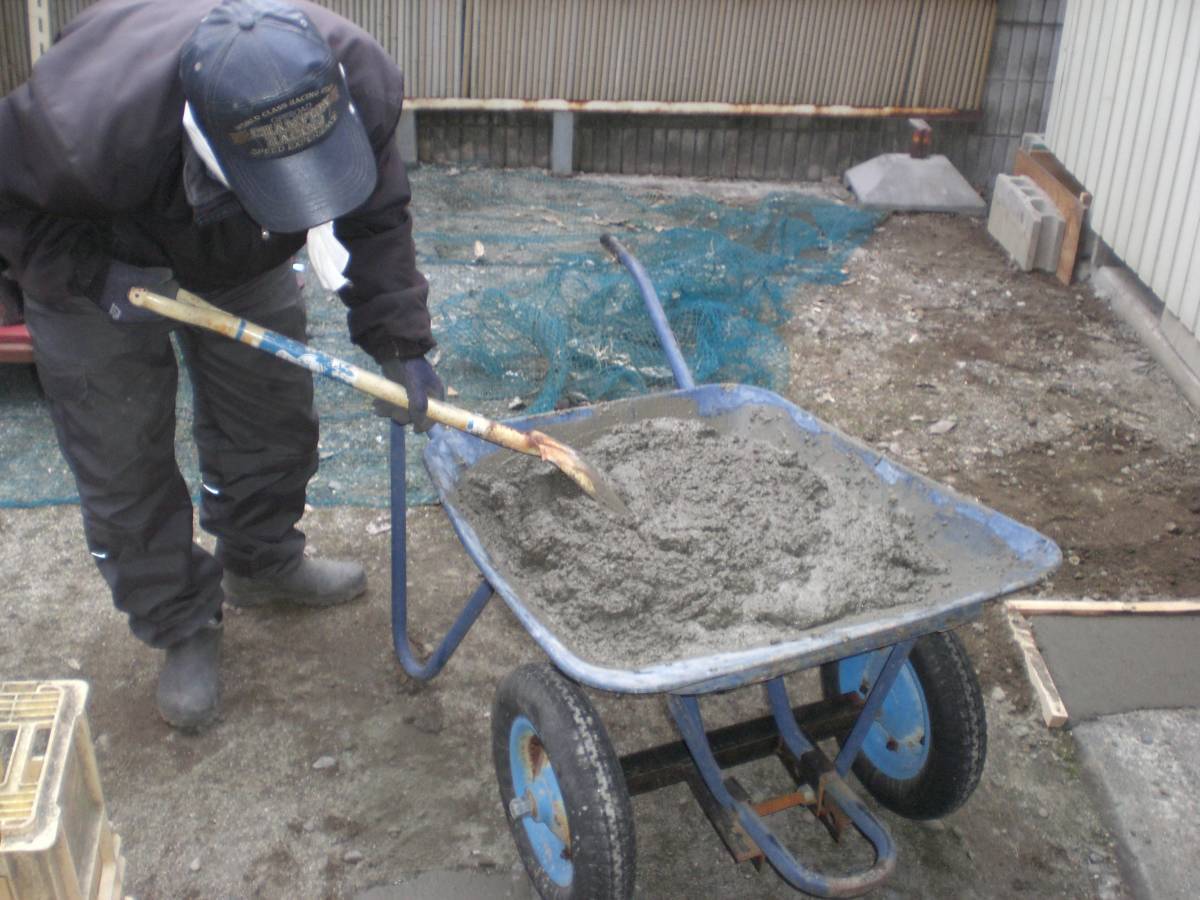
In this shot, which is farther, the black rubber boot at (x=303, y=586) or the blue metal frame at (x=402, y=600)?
the black rubber boot at (x=303, y=586)

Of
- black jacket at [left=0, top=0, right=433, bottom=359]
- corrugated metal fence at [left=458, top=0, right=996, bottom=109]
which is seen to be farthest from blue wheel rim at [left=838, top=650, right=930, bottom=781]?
corrugated metal fence at [left=458, top=0, right=996, bottom=109]

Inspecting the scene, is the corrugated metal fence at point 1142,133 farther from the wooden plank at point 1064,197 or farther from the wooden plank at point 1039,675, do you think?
the wooden plank at point 1039,675

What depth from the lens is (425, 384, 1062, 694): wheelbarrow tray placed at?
186 cm

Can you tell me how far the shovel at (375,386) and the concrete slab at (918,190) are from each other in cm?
488

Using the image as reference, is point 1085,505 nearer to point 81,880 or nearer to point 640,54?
point 81,880

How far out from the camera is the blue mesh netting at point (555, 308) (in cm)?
414

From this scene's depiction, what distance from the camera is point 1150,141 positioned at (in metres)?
4.97

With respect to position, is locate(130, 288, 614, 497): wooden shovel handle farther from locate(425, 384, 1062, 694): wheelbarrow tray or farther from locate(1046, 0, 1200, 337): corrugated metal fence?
locate(1046, 0, 1200, 337): corrugated metal fence

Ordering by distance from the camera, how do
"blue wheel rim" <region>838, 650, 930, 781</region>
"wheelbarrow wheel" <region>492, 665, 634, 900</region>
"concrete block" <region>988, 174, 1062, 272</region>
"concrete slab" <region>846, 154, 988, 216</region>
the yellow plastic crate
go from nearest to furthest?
the yellow plastic crate, "wheelbarrow wheel" <region>492, 665, 634, 900</region>, "blue wheel rim" <region>838, 650, 930, 781</region>, "concrete block" <region>988, 174, 1062, 272</region>, "concrete slab" <region>846, 154, 988, 216</region>

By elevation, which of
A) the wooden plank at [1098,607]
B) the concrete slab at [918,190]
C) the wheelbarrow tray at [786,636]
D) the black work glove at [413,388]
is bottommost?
the wooden plank at [1098,607]

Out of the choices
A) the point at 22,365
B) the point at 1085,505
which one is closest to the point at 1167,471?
the point at 1085,505

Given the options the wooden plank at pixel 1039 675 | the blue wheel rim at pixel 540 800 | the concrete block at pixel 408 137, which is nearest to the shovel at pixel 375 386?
the blue wheel rim at pixel 540 800

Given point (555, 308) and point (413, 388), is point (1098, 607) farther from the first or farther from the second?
point (555, 308)

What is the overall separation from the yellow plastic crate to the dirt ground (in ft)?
2.59
